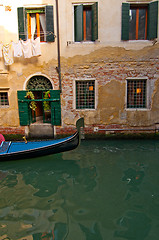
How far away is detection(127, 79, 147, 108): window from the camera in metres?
7.02

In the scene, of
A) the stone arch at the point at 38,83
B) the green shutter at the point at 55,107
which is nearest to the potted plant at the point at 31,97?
the stone arch at the point at 38,83

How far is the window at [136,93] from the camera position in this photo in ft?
23.0

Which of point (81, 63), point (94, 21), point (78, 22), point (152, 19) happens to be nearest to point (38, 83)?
point (81, 63)

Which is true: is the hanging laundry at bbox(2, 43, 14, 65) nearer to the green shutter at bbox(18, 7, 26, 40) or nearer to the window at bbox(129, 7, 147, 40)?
the green shutter at bbox(18, 7, 26, 40)

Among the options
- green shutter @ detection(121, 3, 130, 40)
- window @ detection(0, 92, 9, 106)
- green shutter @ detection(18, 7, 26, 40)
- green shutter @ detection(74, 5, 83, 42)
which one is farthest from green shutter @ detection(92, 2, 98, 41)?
window @ detection(0, 92, 9, 106)

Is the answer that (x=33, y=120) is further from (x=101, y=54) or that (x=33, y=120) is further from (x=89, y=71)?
(x=101, y=54)

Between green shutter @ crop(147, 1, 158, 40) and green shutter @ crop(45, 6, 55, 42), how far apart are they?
11.9ft

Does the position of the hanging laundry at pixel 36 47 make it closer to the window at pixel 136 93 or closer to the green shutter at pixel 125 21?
the green shutter at pixel 125 21

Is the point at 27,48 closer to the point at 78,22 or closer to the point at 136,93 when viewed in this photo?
the point at 78,22

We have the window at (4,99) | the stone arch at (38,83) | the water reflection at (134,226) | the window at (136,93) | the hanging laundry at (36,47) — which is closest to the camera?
the water reflection at (134,226)

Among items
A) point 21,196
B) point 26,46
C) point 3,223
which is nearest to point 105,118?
point 26,46

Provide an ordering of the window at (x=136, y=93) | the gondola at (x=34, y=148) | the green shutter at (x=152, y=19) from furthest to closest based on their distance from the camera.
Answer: the window at (x=136, y=93), the green shutter at (x=152, y=19), the gondola at (x=34, y=148)

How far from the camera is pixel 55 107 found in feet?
23.4

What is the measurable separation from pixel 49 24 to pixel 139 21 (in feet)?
11.2
